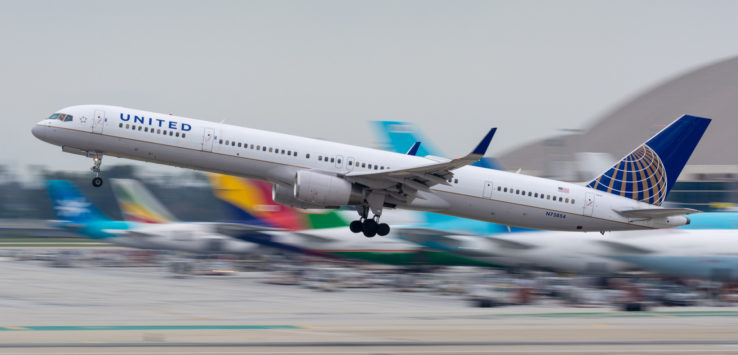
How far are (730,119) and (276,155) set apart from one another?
365 ft

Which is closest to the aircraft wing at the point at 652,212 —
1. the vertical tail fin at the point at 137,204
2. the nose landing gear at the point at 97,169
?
the nose landing gear at the point at 97,169

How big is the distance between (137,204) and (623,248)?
34340mm

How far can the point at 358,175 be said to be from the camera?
125 feet

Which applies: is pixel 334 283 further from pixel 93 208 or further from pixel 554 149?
pixel 554 149

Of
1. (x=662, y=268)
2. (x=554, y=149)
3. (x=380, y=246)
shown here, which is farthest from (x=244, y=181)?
(x=554, y=149)

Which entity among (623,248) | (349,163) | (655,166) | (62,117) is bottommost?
(623,248)

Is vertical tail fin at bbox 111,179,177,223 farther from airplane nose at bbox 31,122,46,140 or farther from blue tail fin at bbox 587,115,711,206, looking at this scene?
blue tail fin at bbox 587,115,711,206

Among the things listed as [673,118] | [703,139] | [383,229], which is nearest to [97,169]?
[383,229]

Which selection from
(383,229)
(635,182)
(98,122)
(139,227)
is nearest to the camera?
(98,122)

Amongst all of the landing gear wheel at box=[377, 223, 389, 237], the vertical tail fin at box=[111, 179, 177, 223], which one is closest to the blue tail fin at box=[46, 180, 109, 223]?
the vertical tail fin at box=[111, 179, 177, 223]

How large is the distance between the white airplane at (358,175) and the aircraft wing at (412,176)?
45 mm

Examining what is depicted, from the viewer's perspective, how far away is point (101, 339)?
2667cm

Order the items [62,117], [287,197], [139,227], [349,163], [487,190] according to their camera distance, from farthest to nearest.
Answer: [139,227] → [487,190] → [287,197] → [349,163] → [62,117]

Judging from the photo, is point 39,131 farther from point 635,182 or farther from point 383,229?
point 635,182
